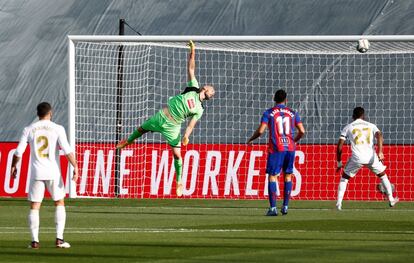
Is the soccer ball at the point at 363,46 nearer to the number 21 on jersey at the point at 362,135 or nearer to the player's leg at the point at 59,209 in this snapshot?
the number 21 on jersey at the point at 362,135

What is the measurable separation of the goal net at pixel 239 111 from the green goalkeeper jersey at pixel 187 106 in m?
3.66

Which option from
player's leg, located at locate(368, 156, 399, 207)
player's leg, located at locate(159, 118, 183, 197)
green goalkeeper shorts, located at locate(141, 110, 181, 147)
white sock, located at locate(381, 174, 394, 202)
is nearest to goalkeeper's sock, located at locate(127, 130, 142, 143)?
green goalkeeper shorts, located at locate(141, 110, 181, 147)

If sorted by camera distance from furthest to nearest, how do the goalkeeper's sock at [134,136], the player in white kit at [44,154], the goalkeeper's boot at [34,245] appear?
1. the goalkeeper's sock at [134,136]
2. the player in white kit at [44,154]
3. the goalkeeper's boot at [34,245]

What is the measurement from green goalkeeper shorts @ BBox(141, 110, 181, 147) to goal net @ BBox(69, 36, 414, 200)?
3540 mm

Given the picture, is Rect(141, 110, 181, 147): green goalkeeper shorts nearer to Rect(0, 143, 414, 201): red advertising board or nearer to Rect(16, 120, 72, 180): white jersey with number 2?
Rect(0, 143, 414, 201): red advertising board

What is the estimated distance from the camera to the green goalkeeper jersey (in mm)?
25781

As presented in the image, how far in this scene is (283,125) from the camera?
23.6 meters

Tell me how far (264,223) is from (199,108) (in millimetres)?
5600

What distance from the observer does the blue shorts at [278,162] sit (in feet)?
76.7

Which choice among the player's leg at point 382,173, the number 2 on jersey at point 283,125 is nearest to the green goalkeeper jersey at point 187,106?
the number 2 on jersey at point 283,125

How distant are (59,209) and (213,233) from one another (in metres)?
3.23

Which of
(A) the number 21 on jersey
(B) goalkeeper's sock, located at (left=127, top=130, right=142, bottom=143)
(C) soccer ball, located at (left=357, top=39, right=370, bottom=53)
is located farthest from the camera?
(C) soccer ball, located at (left=357, top=39, right=370, bottom=53)

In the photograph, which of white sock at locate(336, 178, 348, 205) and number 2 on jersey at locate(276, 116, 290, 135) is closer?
number 2 on jersey at locate(276, 116, 290, 135)

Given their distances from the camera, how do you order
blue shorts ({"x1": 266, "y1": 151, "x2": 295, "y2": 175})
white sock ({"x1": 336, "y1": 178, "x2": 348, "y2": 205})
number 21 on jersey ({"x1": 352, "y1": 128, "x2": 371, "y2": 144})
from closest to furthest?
blue shorts ({"x1": 266, "y1": 151, "x2": 295, "y2": 175}) → white sock ({"x1": 336, "y1": 178, "x2": 348, "y2": 205}) → number 21 on jersey ({"x1": 352, "y1": 128, "x2": 371, "y2": 144})
